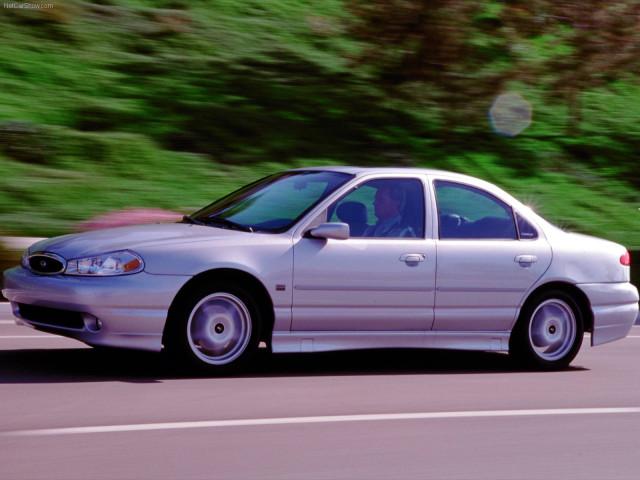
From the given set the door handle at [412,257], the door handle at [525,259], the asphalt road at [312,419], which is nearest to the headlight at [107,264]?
the asphalt road at [312,419]

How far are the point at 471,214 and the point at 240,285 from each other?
204 centimetres

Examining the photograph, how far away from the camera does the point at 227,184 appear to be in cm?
1714

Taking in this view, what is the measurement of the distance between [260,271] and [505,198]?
2.26 m

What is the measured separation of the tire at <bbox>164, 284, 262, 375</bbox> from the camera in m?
7.36

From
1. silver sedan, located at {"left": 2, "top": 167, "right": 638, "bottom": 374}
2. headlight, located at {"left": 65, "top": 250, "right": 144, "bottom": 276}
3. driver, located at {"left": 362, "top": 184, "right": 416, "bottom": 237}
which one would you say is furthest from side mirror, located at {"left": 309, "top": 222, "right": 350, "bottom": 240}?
headlight, located at {"left": 65, "top": 250, "right": 144, "bottom": 276}

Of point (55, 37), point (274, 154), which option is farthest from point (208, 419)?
point (55, 37)

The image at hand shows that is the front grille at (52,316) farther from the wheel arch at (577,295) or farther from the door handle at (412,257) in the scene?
the wheel arch at (577,295)

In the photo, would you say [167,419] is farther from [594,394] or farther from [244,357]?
[594,394]

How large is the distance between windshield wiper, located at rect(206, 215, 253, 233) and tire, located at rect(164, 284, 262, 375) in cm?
51

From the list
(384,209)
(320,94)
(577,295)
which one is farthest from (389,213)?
(320,94)

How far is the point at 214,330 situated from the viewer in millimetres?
7449

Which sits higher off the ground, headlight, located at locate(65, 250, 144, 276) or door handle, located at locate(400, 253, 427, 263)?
door handle, located at locate(400, 253, 427, 263)

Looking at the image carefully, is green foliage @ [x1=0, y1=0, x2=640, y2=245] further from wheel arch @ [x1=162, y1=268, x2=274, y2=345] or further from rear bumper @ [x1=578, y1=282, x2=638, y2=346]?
wheel arch @ [x1=162, y1=268, x2=274, y2=345]

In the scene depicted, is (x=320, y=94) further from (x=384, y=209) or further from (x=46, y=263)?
(x=46, y=263)
